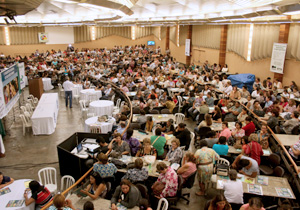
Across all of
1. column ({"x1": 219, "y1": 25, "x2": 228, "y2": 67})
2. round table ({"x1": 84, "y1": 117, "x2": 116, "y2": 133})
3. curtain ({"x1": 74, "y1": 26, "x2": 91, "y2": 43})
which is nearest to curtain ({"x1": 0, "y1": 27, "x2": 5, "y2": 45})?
curtain ({"x1": 74, "y1": 26, "x2": 91, "y2": 43})

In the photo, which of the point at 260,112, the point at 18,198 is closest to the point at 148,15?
the point at 260,112

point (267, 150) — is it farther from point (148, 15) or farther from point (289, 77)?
point (148, 15)

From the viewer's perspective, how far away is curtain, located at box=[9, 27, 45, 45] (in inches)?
1139

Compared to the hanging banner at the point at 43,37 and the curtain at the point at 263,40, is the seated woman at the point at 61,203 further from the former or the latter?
the hanging banner at the point at 43,37

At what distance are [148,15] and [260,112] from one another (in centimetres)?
1402

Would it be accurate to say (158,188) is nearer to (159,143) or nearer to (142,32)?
(159,143)

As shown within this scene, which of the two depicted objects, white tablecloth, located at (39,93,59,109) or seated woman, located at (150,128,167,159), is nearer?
seated woman, located at (150,128,167,159)

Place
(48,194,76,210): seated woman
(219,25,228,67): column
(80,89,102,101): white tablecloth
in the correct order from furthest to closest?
(219,25,228,67): column
(80,89,102,101): white tablecloth
(48,194,76,210): seated woman

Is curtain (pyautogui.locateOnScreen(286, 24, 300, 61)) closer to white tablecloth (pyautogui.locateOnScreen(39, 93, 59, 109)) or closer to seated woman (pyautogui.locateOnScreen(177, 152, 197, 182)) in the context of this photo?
seated woman (pyautogui.locateOnScreen(177, 152, 197, 182))

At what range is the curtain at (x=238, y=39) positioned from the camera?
16.5 metres

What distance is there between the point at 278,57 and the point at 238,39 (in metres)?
4.32

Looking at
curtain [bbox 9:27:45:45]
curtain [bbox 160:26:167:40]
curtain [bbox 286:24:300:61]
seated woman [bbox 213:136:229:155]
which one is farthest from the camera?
curtain [bbox 160:26:167:40]

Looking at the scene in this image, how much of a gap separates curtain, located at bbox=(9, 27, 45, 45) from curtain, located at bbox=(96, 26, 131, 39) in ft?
20.4

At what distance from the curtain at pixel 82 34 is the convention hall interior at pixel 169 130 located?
36.4 ft
